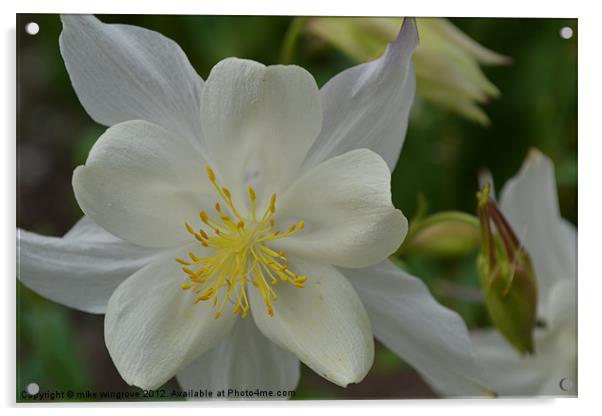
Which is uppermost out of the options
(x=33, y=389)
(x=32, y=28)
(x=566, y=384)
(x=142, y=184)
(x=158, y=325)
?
(x=32, y=28)

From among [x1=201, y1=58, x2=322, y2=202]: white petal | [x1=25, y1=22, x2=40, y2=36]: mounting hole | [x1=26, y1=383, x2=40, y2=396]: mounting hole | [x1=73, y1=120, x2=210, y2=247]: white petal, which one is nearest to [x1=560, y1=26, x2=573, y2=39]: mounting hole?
[x1=201, y1=58, x2=322, y2=202]: white petal

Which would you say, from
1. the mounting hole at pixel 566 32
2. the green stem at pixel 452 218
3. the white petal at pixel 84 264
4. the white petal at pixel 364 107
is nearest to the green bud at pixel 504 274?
the green stem at pixel 452 218

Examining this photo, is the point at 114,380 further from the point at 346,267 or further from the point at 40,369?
the point at 346,267

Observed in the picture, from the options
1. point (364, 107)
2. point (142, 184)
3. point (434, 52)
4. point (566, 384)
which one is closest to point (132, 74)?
point (142, 184)

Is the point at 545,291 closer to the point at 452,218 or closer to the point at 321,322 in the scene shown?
the point at 452,218

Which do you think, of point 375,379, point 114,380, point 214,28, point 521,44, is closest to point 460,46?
point 521,44

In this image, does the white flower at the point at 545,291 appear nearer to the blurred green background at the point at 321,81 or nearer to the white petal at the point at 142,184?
the blurred green background at the point at 321,81
